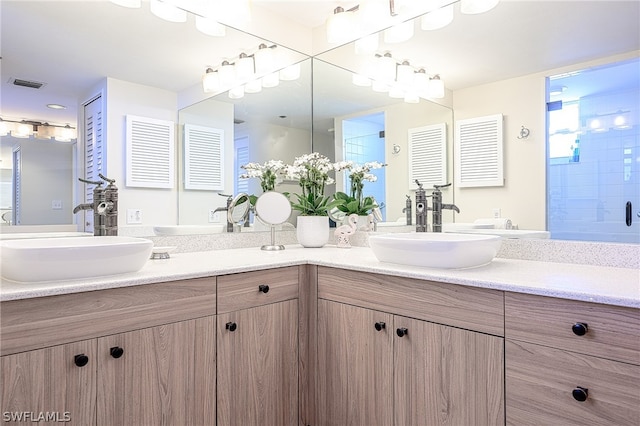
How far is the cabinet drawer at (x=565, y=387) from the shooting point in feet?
3.04

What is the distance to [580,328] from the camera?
0.99m

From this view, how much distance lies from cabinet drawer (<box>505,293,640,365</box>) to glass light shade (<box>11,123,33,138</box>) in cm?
179

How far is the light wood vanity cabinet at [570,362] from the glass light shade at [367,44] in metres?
1.69

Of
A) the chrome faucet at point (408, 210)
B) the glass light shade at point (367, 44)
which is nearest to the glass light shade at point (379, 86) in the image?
the glass light shade at point (367, 44)

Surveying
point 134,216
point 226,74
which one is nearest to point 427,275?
point 134,216

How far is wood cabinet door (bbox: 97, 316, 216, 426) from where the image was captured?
1144mm

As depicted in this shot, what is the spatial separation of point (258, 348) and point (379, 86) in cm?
160

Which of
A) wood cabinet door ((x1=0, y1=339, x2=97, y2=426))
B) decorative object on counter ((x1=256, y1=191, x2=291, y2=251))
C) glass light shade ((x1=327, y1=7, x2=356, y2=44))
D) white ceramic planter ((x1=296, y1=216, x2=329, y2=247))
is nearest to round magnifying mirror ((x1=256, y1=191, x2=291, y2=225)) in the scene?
decorative object on counter ((x1=256, y1=191, x2=291, y2=251))

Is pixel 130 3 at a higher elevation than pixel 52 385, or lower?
higher

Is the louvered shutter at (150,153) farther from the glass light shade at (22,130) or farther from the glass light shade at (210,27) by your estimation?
the glass light shade at (210,27)

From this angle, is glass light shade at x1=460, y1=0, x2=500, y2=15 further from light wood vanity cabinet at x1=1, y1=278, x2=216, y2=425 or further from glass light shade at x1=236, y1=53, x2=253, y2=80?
light wood vanity cabinet at x1=1, y1=278, x2=216, y2=425

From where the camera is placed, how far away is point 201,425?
1.34 meters

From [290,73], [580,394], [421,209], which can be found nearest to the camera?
[580,394]

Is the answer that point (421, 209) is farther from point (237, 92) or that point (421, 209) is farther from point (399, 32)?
point (237, 92)
